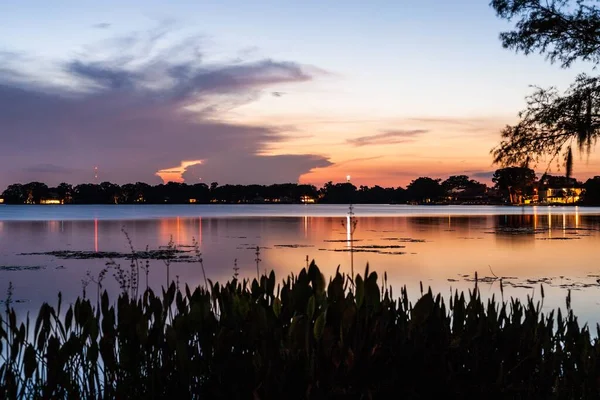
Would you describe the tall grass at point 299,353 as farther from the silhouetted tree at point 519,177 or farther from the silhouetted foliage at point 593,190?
the silhouetted foliage at point 593,190

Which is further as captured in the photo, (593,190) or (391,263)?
(593,190)

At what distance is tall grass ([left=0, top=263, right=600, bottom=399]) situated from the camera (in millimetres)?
4898

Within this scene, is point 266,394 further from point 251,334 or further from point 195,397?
point 195,397

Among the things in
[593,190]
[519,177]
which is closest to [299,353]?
[519,177]

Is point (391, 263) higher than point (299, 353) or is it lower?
lower

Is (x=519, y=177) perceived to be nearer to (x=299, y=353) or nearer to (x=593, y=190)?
(x=299, y=353)

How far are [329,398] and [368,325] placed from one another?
2.90ft

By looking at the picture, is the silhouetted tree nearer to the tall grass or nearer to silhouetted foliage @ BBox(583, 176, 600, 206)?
the tall grass

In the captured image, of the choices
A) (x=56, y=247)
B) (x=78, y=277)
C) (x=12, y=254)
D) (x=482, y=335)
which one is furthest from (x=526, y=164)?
(x=56, y=247)

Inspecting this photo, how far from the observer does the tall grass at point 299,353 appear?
4898 millimetres

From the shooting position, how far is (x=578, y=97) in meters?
10.6

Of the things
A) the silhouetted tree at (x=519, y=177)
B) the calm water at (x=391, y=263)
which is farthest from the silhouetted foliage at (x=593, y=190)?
the silhouetted tree at (x=519, y=177)

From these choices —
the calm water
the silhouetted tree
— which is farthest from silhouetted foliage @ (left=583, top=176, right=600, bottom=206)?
the silhouetted tree

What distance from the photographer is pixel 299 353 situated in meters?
4.81
